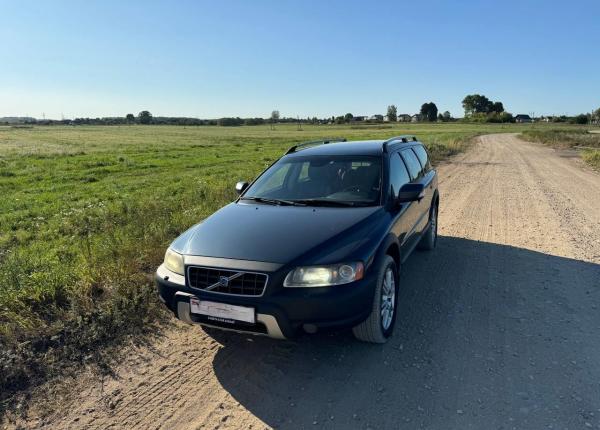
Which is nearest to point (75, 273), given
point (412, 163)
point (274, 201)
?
point (274, 201)

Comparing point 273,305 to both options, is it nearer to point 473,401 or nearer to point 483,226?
point 473,401

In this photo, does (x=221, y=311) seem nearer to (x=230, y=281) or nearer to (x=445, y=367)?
(x=230, y=281)

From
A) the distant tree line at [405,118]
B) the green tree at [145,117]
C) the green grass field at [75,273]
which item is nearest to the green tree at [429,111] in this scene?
the distant tree line at [405,118]

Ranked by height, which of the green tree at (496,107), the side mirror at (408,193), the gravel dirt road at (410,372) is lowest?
the gravel dirt road at (410,372)

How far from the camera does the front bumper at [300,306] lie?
2994mm

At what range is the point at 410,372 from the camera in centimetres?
326

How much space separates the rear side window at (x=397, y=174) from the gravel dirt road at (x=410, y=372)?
3.76 ft

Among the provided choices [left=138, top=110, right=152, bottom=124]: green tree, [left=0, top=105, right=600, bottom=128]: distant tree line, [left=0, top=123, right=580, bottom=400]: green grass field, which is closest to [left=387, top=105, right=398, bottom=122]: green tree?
[left=0, top=105, right=600, bottom=128]: distant tree line

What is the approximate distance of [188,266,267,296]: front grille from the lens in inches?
120

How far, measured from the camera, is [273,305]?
9.81 feet

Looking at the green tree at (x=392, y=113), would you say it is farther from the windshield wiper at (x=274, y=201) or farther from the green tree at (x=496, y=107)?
the windshield wiper at (x=274, y=201)

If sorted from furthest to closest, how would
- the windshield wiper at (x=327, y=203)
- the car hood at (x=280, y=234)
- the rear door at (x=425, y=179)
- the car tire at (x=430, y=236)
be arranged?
the car tire at (x=430, y=236), the rear door at (x=425, y=179), the windshield wiper at (x=327, y=203), the car hood at (x=280, y=234)

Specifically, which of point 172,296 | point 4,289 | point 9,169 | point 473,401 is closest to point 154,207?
point 4,289

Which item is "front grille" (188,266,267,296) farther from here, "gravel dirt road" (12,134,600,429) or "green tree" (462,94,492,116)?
"green tree" (462,94,492,116)
